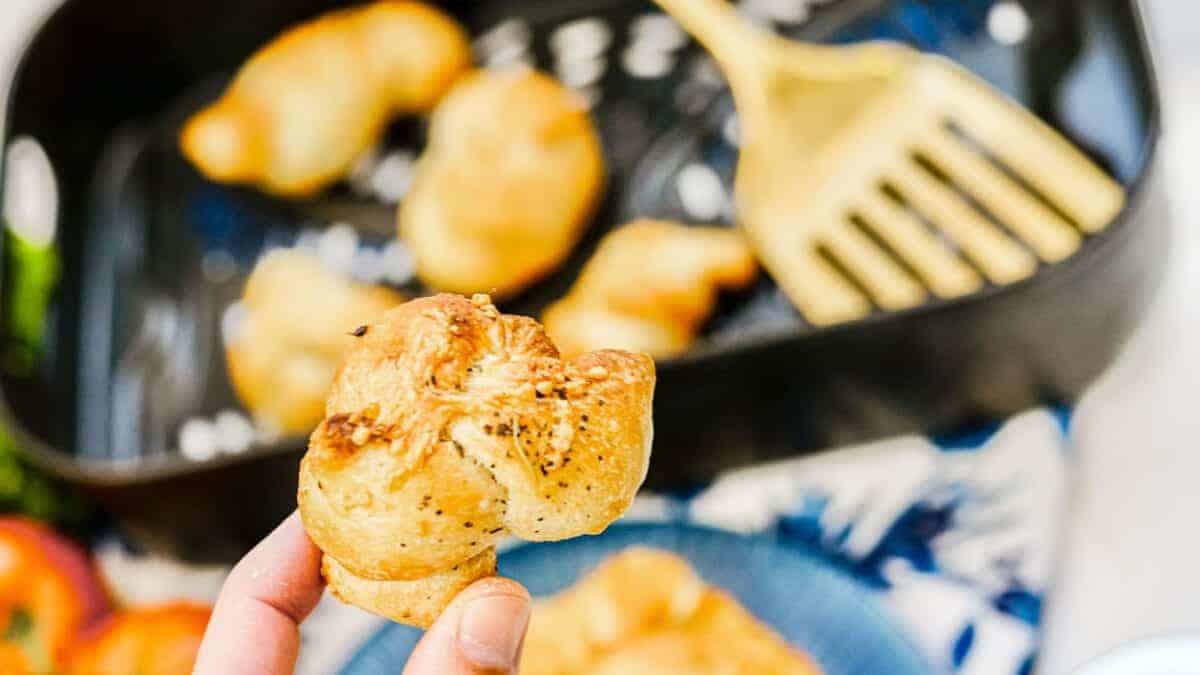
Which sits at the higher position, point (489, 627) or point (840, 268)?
point (489, 627)

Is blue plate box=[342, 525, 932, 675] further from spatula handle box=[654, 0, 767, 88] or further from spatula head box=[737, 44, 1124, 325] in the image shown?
spatula handle box=[654, 0, 767, 88]

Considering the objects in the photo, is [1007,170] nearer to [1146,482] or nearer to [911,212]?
[911,212]

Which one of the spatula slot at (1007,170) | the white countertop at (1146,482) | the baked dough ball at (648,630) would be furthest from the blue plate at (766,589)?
the spatula slot at (1007,170)

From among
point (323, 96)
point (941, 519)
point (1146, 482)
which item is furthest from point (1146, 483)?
point (323, 96)

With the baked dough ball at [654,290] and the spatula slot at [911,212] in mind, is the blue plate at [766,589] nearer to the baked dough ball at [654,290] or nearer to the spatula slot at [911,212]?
the baked dough ball at [654,290]

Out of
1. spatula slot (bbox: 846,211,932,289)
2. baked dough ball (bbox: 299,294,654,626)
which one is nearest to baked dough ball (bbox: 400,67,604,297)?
spatula slot (bbox: 846,211,932,289)

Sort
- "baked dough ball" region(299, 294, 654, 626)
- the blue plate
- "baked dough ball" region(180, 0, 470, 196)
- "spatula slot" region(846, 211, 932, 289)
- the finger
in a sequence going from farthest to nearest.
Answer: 1. "baked dough ball" region(180, 0, 470, 196)
2. "spatula slot" region(846, 211, 932, 289)
3. the blue plate
4. the finger
5. "baked dough ball" region(299, 294, 654, 626)
